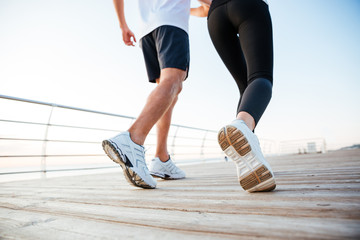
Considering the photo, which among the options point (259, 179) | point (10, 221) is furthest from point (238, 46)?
point (10, 221)

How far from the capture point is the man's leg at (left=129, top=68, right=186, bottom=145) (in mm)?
804

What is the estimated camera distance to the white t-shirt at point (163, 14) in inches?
37.4

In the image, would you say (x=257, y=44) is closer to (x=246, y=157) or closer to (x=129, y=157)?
(x=246, y=157)

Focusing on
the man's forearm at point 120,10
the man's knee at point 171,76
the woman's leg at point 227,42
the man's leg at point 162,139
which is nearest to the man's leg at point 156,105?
the man's knee at point 171,76

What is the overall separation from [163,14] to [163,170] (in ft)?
2.45

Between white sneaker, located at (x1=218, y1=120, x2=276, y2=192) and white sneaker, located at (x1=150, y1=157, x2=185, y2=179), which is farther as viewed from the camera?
white sneaker, located at (x1=150, y1=157, x2=185, y2=179)

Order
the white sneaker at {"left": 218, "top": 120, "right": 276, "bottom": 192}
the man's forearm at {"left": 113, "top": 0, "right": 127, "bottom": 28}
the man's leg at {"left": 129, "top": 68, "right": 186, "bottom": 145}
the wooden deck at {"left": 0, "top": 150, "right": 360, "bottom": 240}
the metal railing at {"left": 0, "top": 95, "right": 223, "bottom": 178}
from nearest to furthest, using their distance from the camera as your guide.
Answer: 1. the wooden deck at {"left": 0, "top": 150, "right": 360, "bottom": 240}
2. the white sneaker at {"left": 218, "top": 120, "right": 276, "bottom": 192}
3. the man's leg at {"left": 129, "top": 68, "right": 186, "bottom": 145}
4. the man's forearm at {"left": 113, "top": 0, "right": 127, "bottom": 28}
5. the metal railing at {"left": 0, "top": 95, "right": 223, "bottom": 178}

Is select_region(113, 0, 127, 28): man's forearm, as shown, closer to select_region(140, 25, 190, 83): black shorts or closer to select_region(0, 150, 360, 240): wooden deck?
select_region(140, 25, 190, 83): black shorts

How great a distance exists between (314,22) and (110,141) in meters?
20.1

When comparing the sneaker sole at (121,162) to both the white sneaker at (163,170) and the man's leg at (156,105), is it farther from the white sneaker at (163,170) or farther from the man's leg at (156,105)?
the white sneaker at (163,170)

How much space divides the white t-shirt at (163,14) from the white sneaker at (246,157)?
0.62 metres

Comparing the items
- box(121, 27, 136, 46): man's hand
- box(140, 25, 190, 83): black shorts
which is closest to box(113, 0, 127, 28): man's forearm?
box(121, 27, 136, 46): man's hand

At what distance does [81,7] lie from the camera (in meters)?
17.4

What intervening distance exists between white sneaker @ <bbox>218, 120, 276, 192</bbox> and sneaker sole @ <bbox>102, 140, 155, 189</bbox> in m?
0.34
